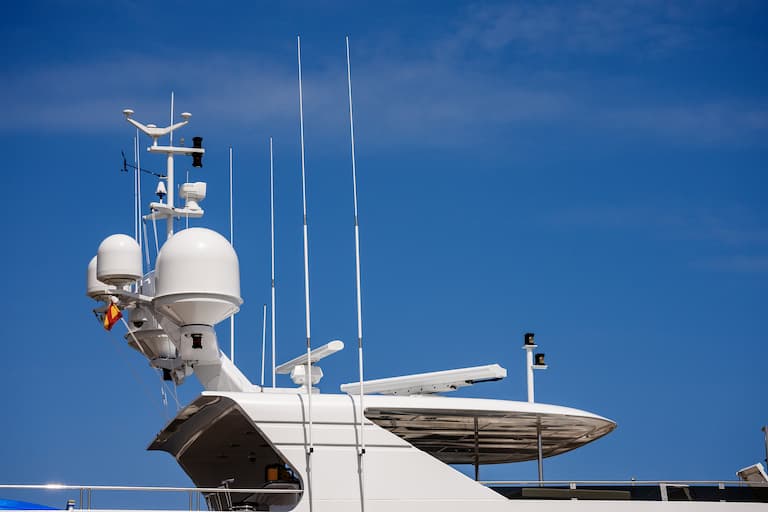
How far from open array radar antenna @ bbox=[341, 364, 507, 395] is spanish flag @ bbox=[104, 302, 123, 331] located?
192 inches

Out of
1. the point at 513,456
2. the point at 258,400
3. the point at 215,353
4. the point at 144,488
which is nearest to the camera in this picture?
the point at 144,488

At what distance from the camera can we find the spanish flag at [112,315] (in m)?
22.0

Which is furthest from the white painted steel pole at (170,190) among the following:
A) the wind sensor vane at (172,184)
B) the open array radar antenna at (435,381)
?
the open array radar antenna at (435,381)

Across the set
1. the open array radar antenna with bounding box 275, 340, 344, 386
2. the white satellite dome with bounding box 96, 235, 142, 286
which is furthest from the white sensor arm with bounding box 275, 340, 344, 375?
the white satellite dome with bounding box 96, 235, 142, 286

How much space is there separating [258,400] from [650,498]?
8.06 m

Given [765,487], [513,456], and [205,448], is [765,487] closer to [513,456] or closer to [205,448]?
[513,456]

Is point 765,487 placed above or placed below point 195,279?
below

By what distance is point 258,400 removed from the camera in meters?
20.3

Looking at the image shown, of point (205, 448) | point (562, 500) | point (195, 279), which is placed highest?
point (195, 279)

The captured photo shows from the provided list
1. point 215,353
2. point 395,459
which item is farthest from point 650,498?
point 215,353

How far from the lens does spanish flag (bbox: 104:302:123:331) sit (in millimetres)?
21984

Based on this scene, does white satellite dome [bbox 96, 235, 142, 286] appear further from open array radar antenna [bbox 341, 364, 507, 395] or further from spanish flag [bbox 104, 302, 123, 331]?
open array radar antenna [bbox 341, 364, 507, 395]

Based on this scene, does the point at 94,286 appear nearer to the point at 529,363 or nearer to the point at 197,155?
the point at 197,155

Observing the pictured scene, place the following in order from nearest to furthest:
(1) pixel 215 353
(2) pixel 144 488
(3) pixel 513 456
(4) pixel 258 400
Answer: (2) pixel 144 488 → (4) pixel 258 400 → (1) pixel 215 353 → (3) pixel 513 456
